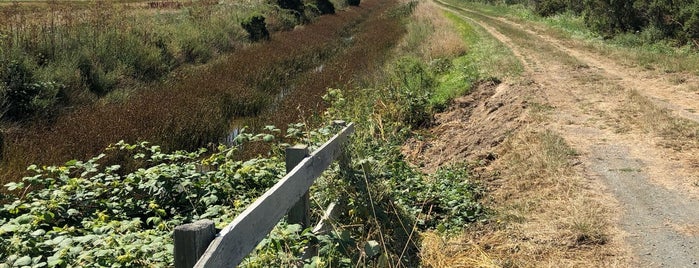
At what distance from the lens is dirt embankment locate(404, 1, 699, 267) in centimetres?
412

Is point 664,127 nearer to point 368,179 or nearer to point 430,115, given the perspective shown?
point 430,115

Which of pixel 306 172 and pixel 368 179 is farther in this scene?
pixel 368 179

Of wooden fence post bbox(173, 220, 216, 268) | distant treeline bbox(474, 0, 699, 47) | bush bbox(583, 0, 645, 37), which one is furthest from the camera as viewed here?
bush bbox(583, 0, 645, 37)

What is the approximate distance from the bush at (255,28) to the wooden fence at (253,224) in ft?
52.1

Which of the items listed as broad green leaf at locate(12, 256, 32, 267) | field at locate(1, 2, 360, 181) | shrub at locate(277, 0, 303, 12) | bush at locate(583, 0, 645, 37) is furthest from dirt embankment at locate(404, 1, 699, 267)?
shrub at locate(277, 0, 303, 12)

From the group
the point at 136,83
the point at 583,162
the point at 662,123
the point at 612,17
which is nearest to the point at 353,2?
the point at 612,17

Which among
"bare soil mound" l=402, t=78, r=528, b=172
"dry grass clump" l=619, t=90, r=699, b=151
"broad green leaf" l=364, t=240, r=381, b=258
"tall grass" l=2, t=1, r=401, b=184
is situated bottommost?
"tall grass" l=2, t=1, r=401, b=184

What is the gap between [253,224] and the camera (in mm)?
2404

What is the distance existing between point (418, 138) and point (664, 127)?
11.5 ft

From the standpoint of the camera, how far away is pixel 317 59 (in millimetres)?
18406

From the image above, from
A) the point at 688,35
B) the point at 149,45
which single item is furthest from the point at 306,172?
the point at 688,35

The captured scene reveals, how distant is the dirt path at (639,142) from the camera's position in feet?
13.6

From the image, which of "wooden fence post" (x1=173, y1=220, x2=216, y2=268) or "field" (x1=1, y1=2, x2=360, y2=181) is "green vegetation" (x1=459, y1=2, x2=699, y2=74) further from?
"wooden fence post" (x1=173, y1=220, x2=216, y2=268)

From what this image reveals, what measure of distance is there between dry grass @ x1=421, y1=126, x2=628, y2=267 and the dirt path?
0.63 feet
